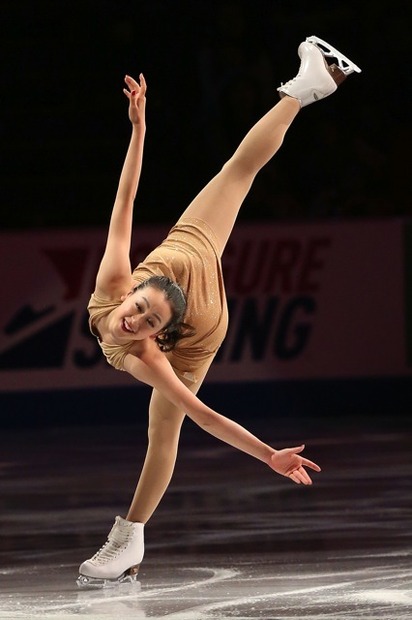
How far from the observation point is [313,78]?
20.5ft

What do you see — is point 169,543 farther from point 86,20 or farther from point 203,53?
point 86,20

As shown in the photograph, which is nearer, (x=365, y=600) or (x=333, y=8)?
(x=365, y=600)

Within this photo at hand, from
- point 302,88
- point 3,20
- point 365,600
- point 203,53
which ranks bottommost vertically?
point 365,600

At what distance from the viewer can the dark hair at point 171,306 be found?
16.7ft

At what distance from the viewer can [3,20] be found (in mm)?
12484

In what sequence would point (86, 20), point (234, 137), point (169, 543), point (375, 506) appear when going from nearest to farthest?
point (169, 543)
point (375, 506)
point (234, 137)
point (86, 20)

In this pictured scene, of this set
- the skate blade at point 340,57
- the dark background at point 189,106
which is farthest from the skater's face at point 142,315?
the dark background at point 189,106

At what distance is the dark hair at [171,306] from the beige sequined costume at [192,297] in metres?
0.13

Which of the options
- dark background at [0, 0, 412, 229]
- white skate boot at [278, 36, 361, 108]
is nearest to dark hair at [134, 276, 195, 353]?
white skate boot at [278, 36, 361, 108]

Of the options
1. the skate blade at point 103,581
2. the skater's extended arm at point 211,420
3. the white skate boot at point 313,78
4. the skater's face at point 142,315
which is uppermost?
the white skate boot at point 313,78

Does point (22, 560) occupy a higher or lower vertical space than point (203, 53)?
lower

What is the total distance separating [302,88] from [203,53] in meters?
5.59

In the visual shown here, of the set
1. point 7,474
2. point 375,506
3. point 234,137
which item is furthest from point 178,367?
point 234,137

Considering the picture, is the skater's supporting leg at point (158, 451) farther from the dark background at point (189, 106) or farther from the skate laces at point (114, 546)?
the dark background at point (189, 106)
